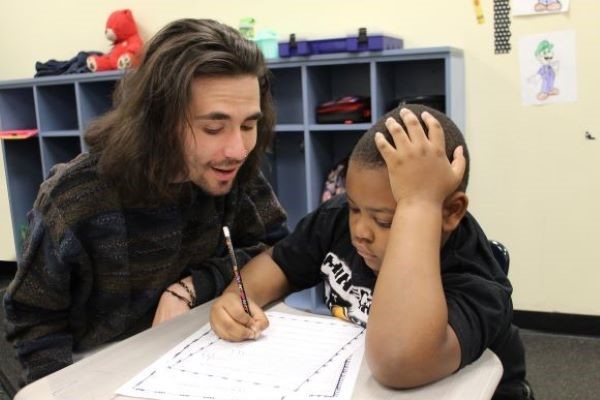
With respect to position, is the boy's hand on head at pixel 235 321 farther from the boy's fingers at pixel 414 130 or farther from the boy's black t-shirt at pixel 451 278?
the boy's fingers at pixel 414 130

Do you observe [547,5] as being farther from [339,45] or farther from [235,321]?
[235,321]

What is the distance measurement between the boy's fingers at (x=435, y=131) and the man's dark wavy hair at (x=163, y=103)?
41 centimetres

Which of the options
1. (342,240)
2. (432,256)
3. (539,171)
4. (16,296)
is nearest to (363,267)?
(342,240)

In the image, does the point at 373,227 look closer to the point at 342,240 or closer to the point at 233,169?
the point at 342,240

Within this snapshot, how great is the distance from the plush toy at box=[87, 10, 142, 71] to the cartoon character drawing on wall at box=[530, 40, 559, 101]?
2056mm

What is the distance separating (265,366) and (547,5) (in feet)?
7.55

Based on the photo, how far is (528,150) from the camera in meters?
2.76

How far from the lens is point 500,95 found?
2770 mm

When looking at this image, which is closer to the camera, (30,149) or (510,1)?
(510,1)

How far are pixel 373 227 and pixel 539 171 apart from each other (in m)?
2.03

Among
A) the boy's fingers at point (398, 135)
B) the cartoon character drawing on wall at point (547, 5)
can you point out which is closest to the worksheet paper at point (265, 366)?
the boy's fingers at point (398, 135)

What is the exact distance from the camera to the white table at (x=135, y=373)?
2.68 ft

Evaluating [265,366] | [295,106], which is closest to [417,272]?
[265,366]

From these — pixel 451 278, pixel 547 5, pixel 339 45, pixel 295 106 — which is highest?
pixel 547 5
